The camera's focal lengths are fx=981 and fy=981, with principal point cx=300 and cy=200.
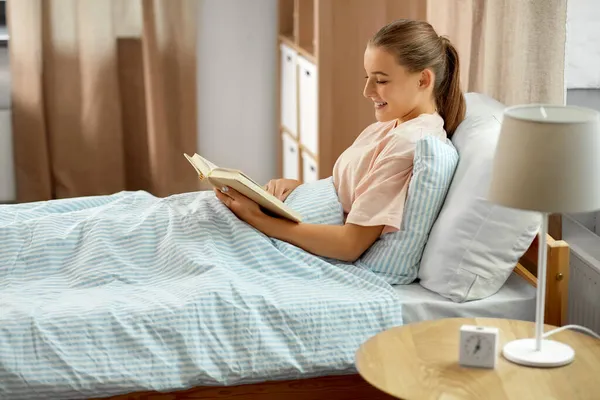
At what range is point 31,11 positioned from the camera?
387 centimetres

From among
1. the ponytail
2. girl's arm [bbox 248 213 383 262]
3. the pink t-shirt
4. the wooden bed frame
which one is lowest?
the wooden bed frame

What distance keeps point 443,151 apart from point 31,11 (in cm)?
234

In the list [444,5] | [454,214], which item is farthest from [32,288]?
[444,5]

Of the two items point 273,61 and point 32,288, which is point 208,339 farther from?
point 273,61

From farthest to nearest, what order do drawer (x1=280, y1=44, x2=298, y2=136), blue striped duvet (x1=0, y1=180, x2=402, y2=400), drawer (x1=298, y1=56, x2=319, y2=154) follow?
drawer (x1=280, y1=44, x2=298, y2=136) < drawer (x1=298, y1=56, x2=319, y2=154) < blue striped duvet (x1=0, y1=180, x2=402, y2=400)

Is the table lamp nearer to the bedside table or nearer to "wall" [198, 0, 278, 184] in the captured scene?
the bedside table

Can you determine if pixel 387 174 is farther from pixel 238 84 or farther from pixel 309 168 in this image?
pixel 238 84

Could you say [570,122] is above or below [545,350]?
above

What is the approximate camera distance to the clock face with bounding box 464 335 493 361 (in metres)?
1.62

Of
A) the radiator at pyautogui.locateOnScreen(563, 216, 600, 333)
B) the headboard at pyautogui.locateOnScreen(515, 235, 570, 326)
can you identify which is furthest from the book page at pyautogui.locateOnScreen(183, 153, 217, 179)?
the radiator at pyautogui.locateOnScreen(563, 216, 600, 333)

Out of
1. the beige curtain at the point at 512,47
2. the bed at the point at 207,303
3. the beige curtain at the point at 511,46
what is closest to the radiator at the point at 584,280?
the beige curtain at the point at 512,47

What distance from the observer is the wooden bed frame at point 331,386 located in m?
1.95

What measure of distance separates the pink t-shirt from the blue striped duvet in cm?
11

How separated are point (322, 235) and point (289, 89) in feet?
6.39
